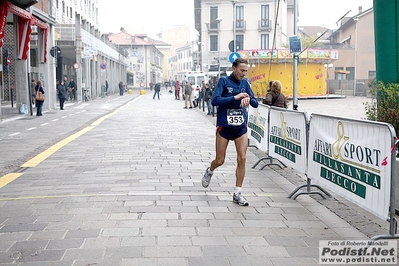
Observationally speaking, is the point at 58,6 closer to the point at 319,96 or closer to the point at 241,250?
the point at 319,96

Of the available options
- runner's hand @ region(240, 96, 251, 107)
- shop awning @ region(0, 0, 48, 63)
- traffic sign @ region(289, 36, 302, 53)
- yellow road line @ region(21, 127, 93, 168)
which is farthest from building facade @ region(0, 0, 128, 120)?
runner's hand @ region(240, 96, 251, 107)

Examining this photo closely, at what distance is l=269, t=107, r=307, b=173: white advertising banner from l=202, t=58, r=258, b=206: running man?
3.57 feet

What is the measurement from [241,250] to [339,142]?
6.47 ft

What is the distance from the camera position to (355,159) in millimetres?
5559

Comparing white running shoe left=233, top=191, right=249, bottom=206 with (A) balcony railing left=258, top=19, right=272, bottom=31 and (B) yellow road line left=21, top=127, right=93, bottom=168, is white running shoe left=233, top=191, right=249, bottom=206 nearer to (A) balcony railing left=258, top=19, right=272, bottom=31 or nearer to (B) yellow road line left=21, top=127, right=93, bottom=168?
(B) yellow road line left=21, top=127, right=93, bottom=168

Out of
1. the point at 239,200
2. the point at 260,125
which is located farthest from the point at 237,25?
the point at 239,200

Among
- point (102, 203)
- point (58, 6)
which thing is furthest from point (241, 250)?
point (58, 6)

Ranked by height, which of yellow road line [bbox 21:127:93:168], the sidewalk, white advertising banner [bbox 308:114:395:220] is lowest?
the sidewalk

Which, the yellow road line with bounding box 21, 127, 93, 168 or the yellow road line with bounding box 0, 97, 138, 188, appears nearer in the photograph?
the yellow road line with bounding box 0, 97, 138, 188

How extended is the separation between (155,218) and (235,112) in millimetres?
1744

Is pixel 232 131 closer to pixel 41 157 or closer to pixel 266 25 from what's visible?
pixel 41 157

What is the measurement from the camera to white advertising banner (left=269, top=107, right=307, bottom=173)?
296 inches

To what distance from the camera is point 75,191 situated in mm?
7449

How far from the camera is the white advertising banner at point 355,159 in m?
4.99
